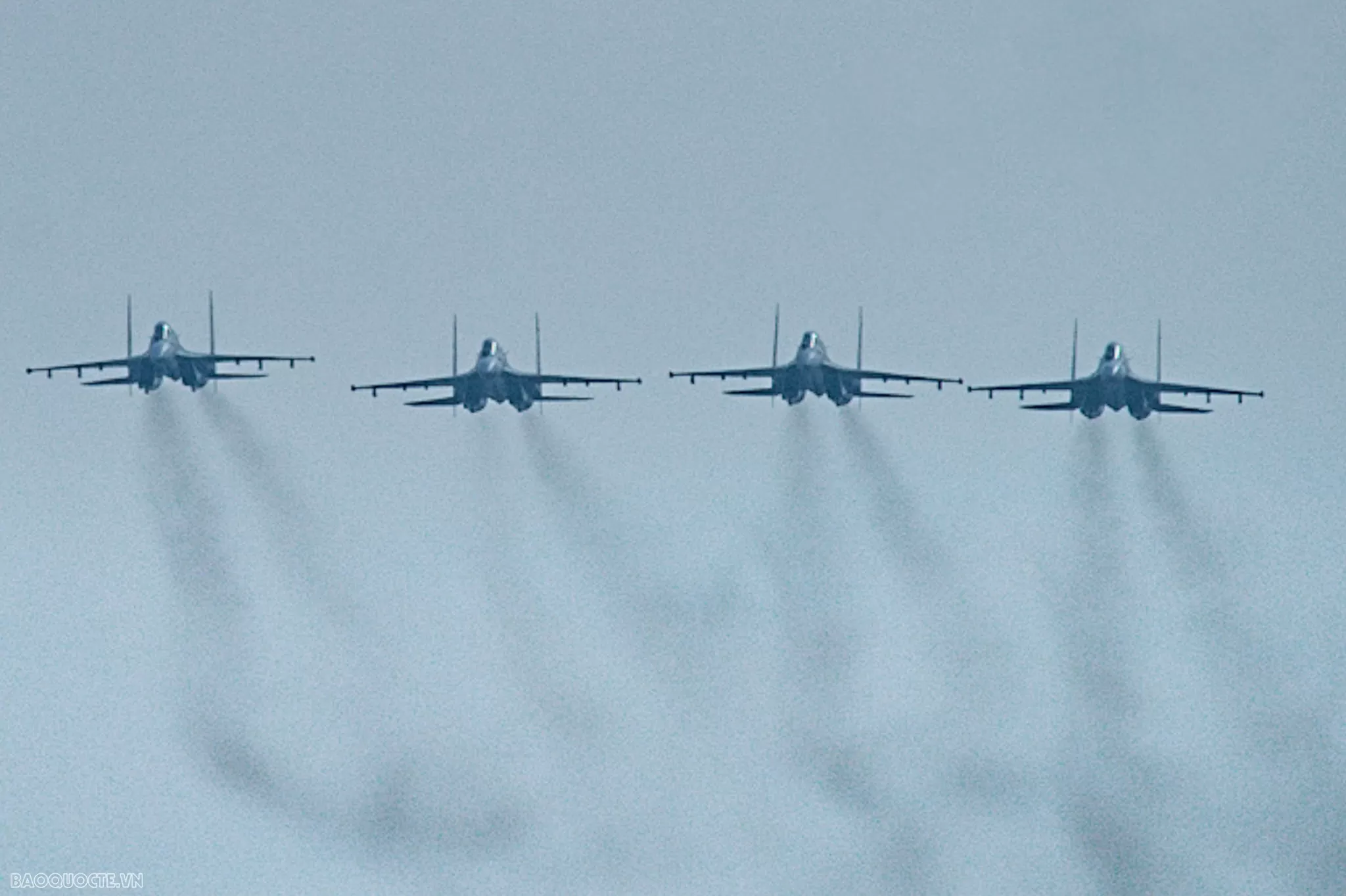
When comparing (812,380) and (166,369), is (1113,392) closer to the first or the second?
(812,380)

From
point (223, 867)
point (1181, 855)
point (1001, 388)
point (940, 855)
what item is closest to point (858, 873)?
point (940, 855)

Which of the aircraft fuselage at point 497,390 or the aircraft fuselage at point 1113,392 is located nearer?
the aircraft fuselage at point 1113,392

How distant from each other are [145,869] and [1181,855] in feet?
151

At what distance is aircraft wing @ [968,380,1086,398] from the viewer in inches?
4747

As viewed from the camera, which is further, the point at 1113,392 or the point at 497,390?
the point at 497,390

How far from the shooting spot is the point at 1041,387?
121625mm

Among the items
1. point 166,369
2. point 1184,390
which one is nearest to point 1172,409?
point 1184,390

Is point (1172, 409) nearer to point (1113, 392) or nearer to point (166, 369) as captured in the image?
point (1113, 392)

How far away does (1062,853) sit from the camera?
133750mm

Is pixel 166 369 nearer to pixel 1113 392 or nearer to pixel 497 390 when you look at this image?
pixel 497 390

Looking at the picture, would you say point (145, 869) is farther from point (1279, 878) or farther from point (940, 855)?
point (1279, 878)

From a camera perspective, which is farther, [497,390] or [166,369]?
[497,390]

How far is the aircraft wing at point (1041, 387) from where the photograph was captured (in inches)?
4747

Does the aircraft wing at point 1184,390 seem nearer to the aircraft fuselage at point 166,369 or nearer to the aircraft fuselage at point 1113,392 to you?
the aircraft fuselage at point 1113,392
